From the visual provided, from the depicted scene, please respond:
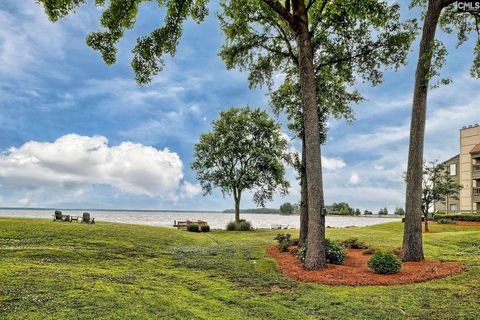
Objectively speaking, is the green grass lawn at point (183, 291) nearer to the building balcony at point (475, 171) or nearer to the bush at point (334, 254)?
the bush at point (334, 254)

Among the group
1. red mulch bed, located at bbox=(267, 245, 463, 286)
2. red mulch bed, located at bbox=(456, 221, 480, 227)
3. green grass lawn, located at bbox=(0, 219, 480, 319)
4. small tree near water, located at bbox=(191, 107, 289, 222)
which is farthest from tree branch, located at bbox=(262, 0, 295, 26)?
red mulch bed, located at bbox=(456, 221, 480, 227)

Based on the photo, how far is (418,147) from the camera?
1543cm

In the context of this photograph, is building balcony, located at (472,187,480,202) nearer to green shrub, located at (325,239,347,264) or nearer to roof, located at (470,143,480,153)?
roof, located at (470,143,480,153)

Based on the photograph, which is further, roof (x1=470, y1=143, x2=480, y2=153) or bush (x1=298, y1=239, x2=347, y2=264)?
roof (x1=470, y1=143, x2=480, y2=153)

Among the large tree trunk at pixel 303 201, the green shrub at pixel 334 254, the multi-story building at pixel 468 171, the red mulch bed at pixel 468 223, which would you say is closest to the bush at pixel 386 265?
the green shrub at pixel 334 254

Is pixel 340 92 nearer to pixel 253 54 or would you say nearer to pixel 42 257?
pixel 253 54

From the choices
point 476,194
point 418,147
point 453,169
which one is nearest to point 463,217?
point 476,194

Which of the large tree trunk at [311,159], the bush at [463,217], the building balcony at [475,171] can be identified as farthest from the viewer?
the building balcony at [475,171]

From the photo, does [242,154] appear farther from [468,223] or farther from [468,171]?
[468,171]

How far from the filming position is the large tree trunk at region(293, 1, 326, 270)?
14312 millimetres

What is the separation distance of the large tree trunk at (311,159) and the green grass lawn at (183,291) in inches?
81.0

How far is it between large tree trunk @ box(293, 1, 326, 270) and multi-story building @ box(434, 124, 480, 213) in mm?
51317

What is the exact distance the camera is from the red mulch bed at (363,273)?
11.8 metres

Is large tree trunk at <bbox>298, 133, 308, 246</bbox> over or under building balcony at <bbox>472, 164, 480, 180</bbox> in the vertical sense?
under
